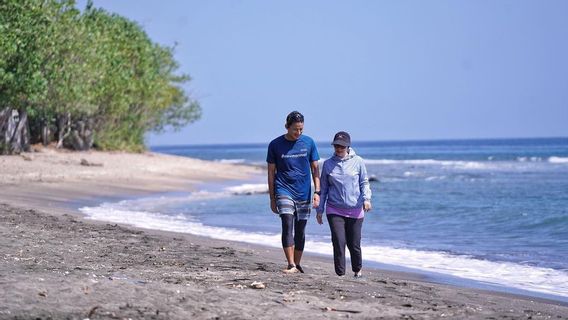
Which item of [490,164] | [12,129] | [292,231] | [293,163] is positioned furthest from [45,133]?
[490,164]

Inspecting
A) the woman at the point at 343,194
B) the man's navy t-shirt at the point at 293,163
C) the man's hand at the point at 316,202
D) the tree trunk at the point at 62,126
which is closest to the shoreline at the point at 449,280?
the woman at the point at 343,194

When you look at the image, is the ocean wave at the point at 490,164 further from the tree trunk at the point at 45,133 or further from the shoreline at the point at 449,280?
the shoreline at the point at 449,280

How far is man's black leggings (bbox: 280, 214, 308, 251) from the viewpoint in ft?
31.4

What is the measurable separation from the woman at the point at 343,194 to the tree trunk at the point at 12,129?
25.4 metres

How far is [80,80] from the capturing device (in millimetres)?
35188

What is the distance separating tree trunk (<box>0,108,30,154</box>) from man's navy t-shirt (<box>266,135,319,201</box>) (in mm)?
25162

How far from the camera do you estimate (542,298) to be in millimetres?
9984

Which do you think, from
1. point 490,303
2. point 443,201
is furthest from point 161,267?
point 443,201

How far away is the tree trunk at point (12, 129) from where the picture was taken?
33.8 metres

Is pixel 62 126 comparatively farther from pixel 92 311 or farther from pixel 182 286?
pixel 92 311

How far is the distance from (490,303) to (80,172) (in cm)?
2386

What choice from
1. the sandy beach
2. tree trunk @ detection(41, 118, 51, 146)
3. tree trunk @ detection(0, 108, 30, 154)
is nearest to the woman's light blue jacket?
the sandy beach

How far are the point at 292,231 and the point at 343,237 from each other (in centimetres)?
52

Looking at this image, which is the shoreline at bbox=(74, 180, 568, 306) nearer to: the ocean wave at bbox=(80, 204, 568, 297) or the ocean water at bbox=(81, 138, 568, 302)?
the ocean water at bbox=(81, 138, 568, 302)
